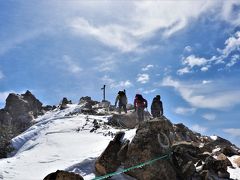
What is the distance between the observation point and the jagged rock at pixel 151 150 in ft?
46.2

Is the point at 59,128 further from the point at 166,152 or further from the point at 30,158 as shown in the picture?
the point at 166,152

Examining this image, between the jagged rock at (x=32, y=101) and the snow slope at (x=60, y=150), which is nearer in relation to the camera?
the snow slope at (x=60, y=150)

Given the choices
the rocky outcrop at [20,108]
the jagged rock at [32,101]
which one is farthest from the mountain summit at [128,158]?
the jagged rock at [32,101]

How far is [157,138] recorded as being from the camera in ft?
49.5

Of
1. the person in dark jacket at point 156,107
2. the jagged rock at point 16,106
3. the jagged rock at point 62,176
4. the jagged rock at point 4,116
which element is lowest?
the jagged rock at point 62,176

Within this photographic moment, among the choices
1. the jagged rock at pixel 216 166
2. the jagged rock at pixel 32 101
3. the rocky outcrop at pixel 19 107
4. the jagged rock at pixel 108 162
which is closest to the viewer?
the jagged rock at pixel 108 162

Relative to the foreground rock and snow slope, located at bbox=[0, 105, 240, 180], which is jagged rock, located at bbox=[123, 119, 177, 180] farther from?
snow slope, located at bbox=[0, 105, 240, 180]

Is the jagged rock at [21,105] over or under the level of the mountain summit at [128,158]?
over

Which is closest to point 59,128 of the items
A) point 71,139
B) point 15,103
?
point 71,139

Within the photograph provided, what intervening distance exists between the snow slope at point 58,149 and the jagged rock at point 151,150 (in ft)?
5.01

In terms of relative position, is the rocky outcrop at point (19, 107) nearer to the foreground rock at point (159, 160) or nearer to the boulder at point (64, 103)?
the boulder at point (64, 103)

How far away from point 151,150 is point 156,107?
27.2ft

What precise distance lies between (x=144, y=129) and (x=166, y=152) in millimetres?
1236

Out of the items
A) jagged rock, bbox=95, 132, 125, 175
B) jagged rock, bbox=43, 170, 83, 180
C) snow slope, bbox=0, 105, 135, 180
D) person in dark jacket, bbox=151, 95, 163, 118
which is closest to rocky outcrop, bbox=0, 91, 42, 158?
snow slope, bbox=0, 105, 135, 180
